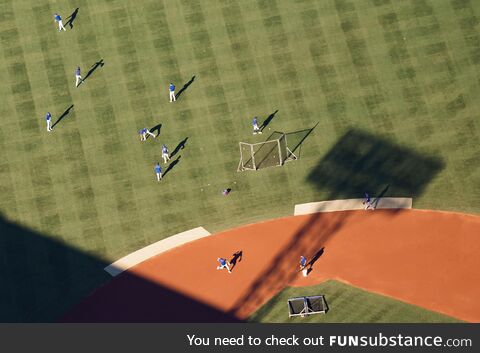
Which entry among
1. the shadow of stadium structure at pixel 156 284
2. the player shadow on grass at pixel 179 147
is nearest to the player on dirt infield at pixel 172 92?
the player shadow on grass at pixel 179 147

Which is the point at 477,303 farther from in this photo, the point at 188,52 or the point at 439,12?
the point at 188,52

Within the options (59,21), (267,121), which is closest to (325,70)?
(267,121)

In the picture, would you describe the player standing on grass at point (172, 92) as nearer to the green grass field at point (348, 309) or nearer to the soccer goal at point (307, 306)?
the green grass field at point (348, 309)

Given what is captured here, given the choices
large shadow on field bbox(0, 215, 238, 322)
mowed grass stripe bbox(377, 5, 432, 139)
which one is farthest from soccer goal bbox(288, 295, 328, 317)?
mowed grass stripe bbox(377, 5, 432, 139)

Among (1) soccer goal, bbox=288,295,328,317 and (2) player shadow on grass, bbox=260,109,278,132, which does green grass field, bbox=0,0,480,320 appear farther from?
(1) soccer goal, bbox=288,295,328,317

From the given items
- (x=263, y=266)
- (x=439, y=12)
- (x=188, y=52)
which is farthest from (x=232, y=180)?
(x=439, y=12)

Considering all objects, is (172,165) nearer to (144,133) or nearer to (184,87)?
(144,133)
